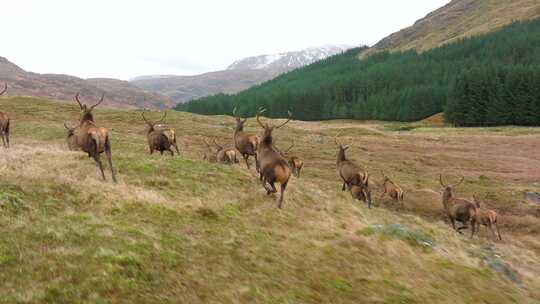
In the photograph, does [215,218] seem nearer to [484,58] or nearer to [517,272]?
[517,272]

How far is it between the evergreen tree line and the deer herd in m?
83.5

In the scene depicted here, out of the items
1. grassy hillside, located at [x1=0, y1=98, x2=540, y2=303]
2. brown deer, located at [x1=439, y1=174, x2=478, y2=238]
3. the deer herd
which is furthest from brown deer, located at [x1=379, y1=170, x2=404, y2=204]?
grassy hillside, located at [x1=0, y1=98, x2=540, y2=303]

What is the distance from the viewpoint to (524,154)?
171 feet

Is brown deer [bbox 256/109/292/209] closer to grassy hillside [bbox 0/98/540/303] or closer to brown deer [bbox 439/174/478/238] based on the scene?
grassy hillside [bbox 0/98/540/303]

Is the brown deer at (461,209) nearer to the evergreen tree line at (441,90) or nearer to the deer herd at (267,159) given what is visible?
the deer herd at (267,159)

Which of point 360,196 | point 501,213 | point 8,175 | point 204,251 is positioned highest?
point 8,175

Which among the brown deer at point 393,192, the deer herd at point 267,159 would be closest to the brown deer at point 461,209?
the deer herd at point 267,159

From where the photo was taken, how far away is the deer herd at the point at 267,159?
14.4m

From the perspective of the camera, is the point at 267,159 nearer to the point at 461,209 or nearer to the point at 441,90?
the point at 461,209

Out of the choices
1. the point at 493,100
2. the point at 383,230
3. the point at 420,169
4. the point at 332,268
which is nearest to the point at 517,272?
the point at 383,230

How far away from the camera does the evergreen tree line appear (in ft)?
317

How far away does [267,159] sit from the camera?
14938 millimetres

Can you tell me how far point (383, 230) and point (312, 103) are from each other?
13714 centimetres

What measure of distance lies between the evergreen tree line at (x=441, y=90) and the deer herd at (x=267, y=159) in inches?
3287
